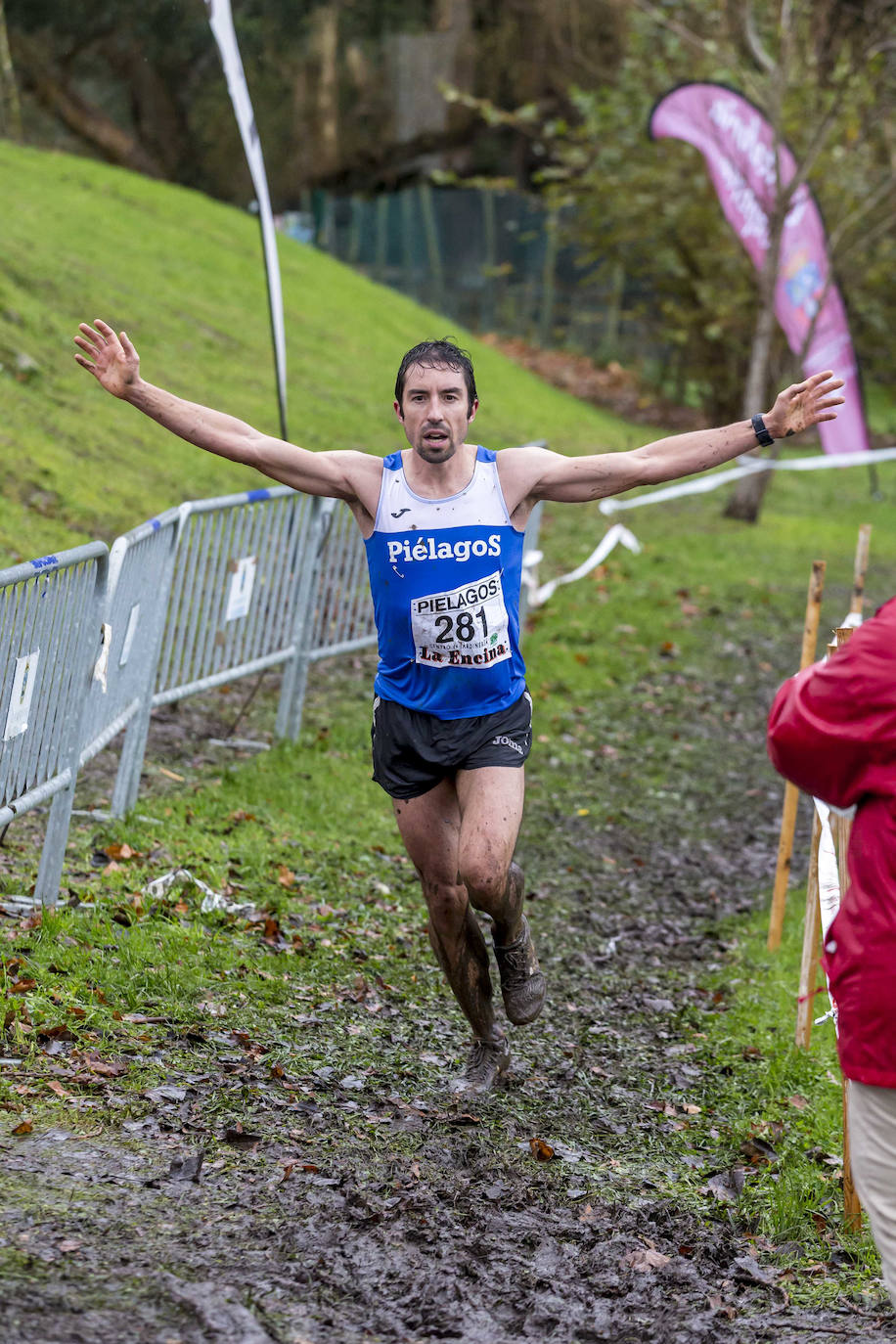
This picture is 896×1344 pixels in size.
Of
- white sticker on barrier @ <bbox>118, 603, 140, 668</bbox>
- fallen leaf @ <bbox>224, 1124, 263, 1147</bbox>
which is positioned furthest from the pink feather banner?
fallen leaf @ <bbox>224, 1124, 263, 1147</bbox>

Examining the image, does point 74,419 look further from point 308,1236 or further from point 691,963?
point 308,1236

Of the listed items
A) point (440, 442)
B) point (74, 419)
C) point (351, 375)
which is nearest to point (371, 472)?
point (440, 442)

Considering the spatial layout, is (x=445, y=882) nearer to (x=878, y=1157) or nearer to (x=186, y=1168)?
(x=186, y=1168)

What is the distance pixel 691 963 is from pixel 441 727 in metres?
2.61

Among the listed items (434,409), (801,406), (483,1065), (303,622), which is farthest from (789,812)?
(303,622)

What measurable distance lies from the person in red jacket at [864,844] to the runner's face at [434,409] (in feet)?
6.73

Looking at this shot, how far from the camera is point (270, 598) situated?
838 centimetres

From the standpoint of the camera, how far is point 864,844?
2.98 meters

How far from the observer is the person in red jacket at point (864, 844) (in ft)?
9.30

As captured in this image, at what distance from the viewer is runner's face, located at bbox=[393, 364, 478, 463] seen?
474cm

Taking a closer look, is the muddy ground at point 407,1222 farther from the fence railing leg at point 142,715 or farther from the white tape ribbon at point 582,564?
the white tape ribbon at point 582,564

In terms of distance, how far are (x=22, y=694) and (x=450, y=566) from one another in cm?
Result: 153

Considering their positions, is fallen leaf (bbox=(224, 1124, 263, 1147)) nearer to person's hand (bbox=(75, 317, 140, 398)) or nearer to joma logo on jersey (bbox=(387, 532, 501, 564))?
joma logo on jersey (bbox=(387, 532, 501, 564))

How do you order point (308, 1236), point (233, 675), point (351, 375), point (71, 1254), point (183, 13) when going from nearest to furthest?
point (71, 1254), point (308, 1236), point (233, 675), point (351, 375), point (183, 13)
